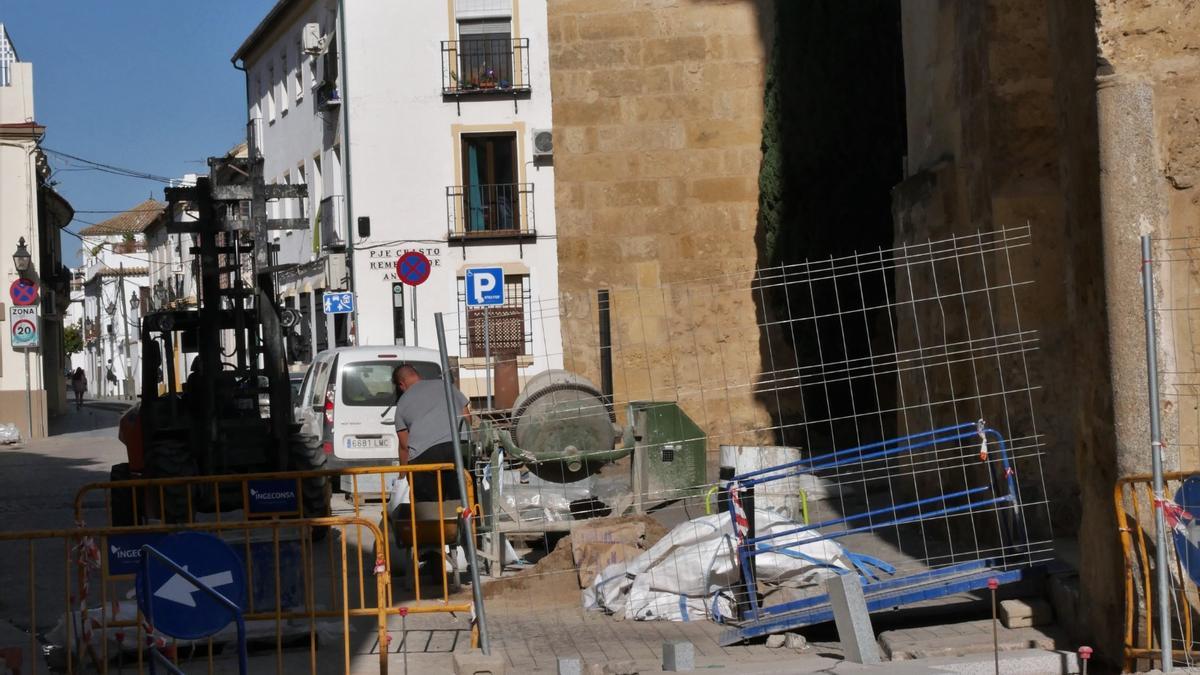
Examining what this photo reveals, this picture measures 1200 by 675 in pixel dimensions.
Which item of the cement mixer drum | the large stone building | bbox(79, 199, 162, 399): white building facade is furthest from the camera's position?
bbox(79, 199, 162, 399): white building facade

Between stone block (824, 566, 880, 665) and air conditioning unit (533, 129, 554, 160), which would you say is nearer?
stone block (824, 566, 880, 665)

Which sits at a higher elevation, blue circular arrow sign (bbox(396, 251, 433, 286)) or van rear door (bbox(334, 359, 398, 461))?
blue circular arrow sign (bbox(396, 251, 433, 286))

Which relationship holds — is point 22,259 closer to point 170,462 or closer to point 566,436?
point 170,462

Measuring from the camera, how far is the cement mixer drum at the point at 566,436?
1073 centimetres

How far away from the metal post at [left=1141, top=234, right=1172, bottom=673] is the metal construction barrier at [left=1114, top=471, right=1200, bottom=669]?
20 millimetres

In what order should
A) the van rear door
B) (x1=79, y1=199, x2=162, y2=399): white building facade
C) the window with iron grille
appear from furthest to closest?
(x1=79, y1=199, x2=162, y2=399): white building facade
the window with iron grille
the van rear door

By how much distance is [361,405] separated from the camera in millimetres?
16719

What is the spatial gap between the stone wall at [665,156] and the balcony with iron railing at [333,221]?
11.2 meters

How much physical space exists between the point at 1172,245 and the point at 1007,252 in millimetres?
2463

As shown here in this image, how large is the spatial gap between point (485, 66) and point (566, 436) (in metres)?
21.8

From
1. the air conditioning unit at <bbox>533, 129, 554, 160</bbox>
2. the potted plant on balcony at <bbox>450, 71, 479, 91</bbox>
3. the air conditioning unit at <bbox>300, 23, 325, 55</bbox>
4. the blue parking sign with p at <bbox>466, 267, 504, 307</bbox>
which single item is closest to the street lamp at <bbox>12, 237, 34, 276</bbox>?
the air conditioning unit at <bbox>300, 23, 325, 55</bbox>

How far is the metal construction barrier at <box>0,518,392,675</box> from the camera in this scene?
741 centimetres

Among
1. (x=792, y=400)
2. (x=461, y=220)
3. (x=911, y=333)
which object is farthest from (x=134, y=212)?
(x=911, y=333)

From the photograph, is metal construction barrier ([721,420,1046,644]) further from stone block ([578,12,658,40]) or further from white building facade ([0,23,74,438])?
white building facade ([0,23,74,438])
